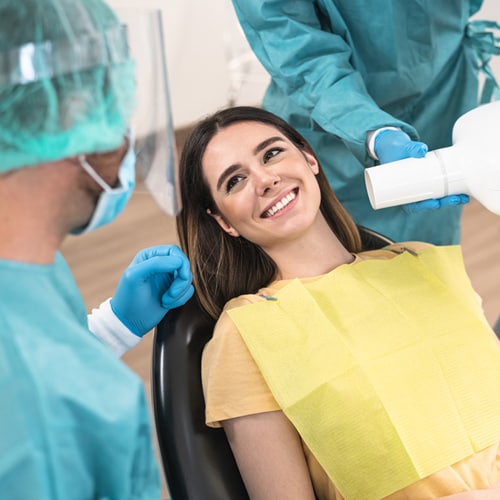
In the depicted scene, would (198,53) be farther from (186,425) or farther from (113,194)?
(113,194)

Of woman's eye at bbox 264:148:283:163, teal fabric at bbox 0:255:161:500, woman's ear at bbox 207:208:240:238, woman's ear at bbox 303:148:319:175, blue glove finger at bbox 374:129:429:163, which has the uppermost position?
teal fabric at bbox 0:255:161:500

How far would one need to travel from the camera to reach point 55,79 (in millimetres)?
847

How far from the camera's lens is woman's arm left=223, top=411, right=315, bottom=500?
132 centimetres

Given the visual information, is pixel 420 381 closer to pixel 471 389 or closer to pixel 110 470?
pixel 471 389

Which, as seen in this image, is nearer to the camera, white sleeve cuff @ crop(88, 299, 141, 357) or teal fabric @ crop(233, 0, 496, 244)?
white sleeve cuff @ crop(88, 299, 141, 357)

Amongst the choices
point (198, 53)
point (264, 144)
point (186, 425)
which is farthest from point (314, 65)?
point (198, 53)

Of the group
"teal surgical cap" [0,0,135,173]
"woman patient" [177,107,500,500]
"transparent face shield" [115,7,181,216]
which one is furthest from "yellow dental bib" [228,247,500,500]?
"teal surgical cap" [0,0,135,173]

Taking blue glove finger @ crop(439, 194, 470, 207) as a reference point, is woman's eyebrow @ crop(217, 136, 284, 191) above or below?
above

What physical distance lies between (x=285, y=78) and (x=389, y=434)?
766 millimetres

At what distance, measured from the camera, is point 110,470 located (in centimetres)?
91

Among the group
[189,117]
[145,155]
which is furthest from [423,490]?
[189,117]

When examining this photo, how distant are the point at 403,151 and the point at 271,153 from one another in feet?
0.98

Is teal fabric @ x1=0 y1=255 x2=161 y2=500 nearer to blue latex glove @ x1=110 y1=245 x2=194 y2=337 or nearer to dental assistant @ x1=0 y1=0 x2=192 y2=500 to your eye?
dental assistant @ x1=0 y1=0 x2=192 y2=500

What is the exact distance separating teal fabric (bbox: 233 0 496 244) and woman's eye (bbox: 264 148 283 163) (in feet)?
0.34
